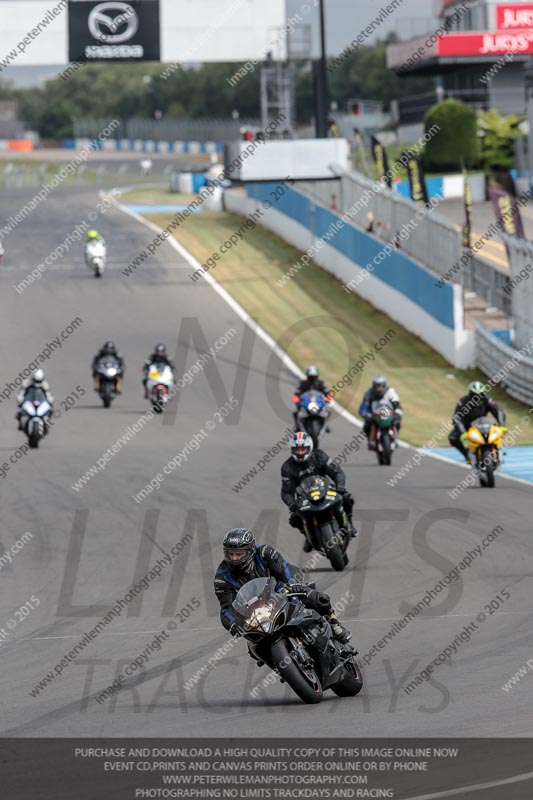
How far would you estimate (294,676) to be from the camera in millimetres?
9641

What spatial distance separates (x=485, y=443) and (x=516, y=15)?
55.5m

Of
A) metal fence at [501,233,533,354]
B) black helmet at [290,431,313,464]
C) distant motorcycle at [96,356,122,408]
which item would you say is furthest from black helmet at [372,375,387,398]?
distant motorcycle at [96,356,122,408]

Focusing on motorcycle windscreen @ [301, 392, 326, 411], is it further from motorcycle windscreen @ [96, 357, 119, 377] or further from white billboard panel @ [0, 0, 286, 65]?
white billboard panel @ [0, 0, 286, 65]

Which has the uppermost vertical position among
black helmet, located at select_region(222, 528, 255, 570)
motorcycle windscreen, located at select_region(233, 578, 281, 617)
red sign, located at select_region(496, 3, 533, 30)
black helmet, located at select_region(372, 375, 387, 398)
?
red sign, located at select_region(496, 3, 533, 30)

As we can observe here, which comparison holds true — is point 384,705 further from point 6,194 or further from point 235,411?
point 6,194

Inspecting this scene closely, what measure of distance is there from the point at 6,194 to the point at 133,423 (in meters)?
44.4

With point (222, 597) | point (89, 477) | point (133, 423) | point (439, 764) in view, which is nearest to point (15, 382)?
point (133, 423)

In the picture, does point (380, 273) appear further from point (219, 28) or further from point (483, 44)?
point (483, 44)

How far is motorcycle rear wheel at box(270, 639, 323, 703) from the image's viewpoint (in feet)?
31.3

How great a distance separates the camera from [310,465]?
15.6m

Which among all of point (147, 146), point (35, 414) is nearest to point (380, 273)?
point (35, 414)

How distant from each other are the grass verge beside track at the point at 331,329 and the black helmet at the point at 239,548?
54.6 ft

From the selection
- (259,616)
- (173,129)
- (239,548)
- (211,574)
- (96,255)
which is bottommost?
(211,574)

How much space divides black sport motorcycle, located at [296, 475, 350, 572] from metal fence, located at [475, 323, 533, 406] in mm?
15019
